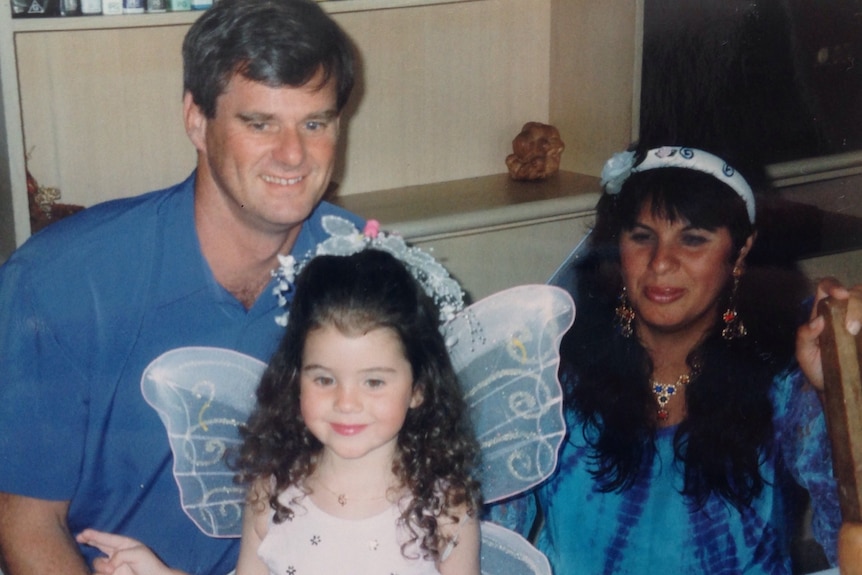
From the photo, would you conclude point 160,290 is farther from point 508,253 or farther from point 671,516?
point 508,253

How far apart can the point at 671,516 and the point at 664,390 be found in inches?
5.4

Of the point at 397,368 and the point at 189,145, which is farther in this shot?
the point at 189,145

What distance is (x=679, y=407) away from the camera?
118 centimetres

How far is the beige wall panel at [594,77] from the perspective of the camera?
1729 mm

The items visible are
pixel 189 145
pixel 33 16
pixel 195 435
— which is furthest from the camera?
pixel 189 145

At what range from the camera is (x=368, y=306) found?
0.92 m

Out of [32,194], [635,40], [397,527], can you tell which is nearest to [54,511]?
[397,527]

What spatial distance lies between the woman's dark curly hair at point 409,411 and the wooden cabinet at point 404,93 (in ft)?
2.30

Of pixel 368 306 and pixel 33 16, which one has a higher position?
pixel 33 16

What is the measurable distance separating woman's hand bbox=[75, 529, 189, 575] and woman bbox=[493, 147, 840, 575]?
1.13ft

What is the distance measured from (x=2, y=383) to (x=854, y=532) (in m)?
0.78

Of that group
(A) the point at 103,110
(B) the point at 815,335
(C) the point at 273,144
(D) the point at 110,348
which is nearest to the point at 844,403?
(B) the point at 815,335

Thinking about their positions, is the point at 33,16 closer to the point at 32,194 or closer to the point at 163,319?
the point at 32,194

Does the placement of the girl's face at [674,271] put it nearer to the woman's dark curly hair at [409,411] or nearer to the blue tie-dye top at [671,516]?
the blue tie-dye top at [671,516]
